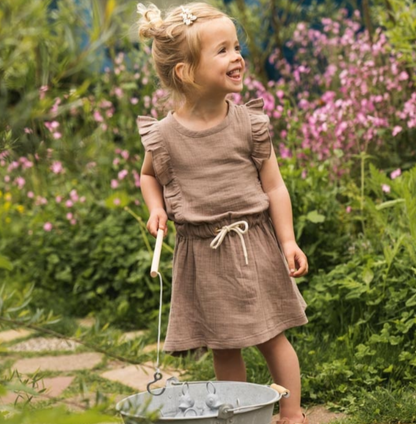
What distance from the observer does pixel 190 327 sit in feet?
9.42

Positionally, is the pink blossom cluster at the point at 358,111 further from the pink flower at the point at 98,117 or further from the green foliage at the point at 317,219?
the pink flower at the point at 98,117

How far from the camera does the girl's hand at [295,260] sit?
2.77 m

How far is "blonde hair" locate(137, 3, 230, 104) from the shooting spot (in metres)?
2.83

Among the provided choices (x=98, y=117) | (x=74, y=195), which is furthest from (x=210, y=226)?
(x=98, y=117)

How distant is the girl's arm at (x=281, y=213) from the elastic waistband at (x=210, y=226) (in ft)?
0.19

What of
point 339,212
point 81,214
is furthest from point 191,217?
point 81,214


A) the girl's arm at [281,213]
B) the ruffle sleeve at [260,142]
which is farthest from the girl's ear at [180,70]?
the girl's arm at [281,213]

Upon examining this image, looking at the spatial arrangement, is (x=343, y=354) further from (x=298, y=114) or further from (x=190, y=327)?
(x=298, y=114)

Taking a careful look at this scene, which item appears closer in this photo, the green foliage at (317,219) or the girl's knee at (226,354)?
the girl's knee at (226,354)

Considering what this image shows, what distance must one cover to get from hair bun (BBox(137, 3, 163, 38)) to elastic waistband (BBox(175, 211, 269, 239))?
2.28 ft

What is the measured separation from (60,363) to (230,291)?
1661 mm

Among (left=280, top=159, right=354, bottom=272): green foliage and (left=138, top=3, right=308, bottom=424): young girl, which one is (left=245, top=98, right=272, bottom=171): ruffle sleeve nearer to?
(left=138, top=3, right=308, bottom=424): young girl

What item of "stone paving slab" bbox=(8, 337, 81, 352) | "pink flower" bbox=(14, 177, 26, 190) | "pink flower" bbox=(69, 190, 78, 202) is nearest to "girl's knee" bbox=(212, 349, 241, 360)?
"stone paving slab" bbox=(8, 337, 81, 352)

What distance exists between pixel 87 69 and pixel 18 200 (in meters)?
5.32
